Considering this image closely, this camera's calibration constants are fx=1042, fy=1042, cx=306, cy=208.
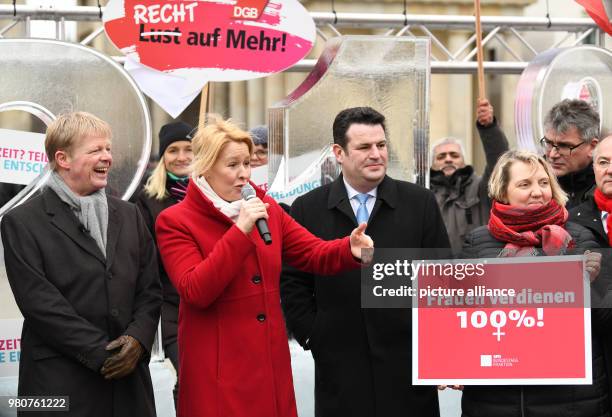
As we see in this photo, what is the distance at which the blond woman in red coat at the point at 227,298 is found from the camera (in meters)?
4.00

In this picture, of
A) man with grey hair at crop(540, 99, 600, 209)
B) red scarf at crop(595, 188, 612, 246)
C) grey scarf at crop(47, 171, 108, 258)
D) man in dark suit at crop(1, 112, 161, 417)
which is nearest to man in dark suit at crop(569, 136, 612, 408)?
red scarf at crop(595, 188, 612, 246)

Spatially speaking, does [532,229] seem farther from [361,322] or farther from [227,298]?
[227,298]

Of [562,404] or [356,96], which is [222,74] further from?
[562,404]

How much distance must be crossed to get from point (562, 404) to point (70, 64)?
3.46m

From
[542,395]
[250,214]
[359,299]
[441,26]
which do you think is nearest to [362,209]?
[359,299]

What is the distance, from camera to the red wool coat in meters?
4.00

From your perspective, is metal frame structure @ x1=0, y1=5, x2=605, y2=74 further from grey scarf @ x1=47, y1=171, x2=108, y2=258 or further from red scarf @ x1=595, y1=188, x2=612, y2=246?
red scarf @ x1=595, y1=188, x2=612, y2=246

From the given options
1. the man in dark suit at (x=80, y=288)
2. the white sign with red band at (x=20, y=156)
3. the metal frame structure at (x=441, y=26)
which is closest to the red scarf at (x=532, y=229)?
the man in dark suit at (x=80, y=288)

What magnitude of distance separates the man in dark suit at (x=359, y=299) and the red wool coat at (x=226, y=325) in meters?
0.46

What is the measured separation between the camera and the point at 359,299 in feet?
15.1

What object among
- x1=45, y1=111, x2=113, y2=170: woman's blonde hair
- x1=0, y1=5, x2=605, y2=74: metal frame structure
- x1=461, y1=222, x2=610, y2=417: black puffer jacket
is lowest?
x1=461, y1=222, x2=610, y2=417: black puffer jacket

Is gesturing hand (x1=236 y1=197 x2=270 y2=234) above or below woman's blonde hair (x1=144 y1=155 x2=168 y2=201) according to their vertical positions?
below

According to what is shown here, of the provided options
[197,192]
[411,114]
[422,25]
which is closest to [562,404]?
[197,192]

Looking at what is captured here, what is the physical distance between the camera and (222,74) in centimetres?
608
